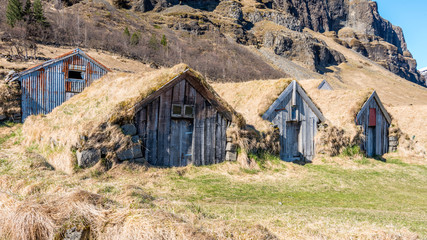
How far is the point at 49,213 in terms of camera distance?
525 centimetres

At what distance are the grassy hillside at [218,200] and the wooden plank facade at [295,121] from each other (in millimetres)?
1444

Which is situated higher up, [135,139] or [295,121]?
[295,121]

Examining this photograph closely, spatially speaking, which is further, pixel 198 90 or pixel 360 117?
pixel 360 117

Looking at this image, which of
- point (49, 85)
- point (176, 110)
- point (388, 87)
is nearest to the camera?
point (176, 110)

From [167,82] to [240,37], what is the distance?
12151cm

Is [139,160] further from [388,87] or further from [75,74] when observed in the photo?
[388,87]

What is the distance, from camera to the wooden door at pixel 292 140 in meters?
16.2

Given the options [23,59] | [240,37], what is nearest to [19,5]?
[23,59]

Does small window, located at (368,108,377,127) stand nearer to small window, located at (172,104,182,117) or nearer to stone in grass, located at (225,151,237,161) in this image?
stone in grass, located at (225,151,237,161)

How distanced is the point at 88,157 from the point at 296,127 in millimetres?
11206

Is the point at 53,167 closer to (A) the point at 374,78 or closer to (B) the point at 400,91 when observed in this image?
(B) the point at 400,91

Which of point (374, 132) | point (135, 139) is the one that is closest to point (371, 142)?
point (374, 132)

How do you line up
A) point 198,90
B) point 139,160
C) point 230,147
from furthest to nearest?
point 230,147
point 198,90
point 139,160

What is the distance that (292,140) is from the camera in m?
16.5
